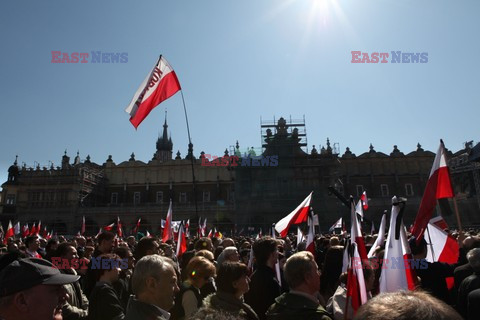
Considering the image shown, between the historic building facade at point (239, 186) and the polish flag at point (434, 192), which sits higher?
the historic building facade at point (239, 186)

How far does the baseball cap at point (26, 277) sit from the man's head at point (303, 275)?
2.08 m

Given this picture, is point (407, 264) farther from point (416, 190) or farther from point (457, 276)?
point (416, 190)

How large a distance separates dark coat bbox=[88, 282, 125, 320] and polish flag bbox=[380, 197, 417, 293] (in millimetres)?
3065

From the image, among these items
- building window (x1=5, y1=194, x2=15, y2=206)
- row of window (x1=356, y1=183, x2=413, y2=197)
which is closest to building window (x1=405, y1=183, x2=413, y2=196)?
row of window (x1=356, y1=183, x2=413, y2=197)

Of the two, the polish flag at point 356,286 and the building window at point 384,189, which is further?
the building window at point 384,189

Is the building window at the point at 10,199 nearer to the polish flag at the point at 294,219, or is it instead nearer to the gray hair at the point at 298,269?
the polish flag at the point at 294,219

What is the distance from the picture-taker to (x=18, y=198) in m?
53.0

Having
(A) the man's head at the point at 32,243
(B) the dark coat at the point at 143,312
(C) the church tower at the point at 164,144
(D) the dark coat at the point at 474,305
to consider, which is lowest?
(D) the dark coat at the point at 474,305

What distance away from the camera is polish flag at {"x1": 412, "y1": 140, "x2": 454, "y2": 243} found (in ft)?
16.9

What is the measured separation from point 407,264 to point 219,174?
52503 mm

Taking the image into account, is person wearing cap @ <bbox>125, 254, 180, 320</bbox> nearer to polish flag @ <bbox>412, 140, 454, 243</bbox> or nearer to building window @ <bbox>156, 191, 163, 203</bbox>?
polish flag @ <bbox>412, 140, 454, 243</bbox>

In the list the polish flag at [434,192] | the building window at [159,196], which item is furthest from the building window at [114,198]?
the polish flag at [434,192]

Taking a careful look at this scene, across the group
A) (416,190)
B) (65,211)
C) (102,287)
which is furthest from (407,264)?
(416,190)

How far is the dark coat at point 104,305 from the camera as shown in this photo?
359cm
